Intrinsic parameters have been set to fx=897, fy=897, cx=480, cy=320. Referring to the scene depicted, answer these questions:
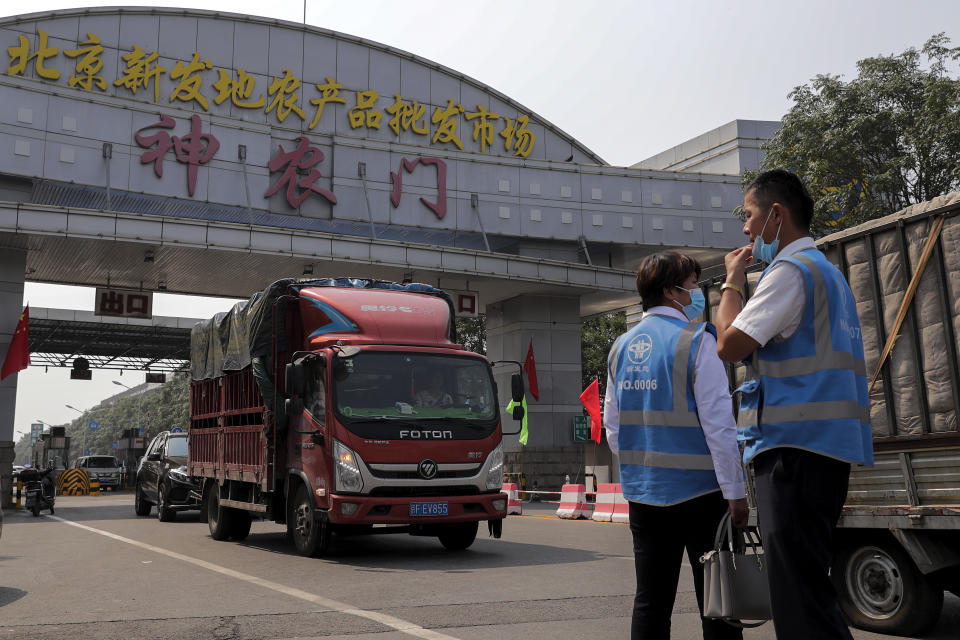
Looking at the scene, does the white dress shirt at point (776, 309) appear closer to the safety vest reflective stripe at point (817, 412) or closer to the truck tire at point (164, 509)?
the safety vest reflective stripe at point (817, 412)

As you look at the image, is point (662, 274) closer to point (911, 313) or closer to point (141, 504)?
point (911, 313)

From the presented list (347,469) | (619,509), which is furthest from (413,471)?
(619,509)

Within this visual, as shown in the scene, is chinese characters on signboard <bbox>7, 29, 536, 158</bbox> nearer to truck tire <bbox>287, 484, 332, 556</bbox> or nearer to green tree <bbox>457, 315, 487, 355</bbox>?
green tree <bbox>457, 315, 487, 355</bbox>

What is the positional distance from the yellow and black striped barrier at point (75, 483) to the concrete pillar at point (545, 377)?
1998cm

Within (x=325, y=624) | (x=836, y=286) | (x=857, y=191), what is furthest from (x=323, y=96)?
(x=836, y=286)

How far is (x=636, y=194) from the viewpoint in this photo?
30578 mm

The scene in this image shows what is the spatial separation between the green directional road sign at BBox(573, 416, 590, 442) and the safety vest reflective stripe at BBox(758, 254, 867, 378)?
82.5 ft

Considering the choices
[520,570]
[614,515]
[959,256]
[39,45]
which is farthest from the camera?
[39,45]

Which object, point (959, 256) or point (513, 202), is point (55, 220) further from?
point (959, 256)

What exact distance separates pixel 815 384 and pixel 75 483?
40496 millimetres

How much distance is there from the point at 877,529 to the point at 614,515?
36.7 ft

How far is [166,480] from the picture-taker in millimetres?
18047

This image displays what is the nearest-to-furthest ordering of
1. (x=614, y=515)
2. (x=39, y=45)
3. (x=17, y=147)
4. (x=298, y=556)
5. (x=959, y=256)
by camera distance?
(x=959, y=256) → (x=298, y=556) → (x=614, y=515) → (x=17, y=147) → (x=39, y=45)

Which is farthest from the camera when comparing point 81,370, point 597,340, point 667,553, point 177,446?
point 597,340
